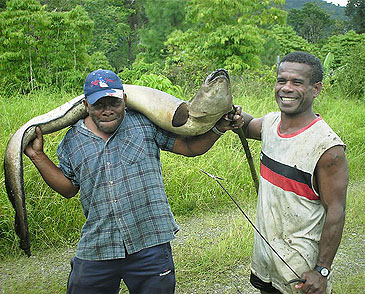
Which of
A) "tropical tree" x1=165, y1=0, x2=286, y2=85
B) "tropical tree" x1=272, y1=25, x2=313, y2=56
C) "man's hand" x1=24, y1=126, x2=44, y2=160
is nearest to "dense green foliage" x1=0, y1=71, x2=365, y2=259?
"man's hand" x1=24, y1=126, x2=44, y2=160

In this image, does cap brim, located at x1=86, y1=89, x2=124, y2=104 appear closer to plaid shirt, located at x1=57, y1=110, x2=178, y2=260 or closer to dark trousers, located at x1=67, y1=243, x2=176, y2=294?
plaid shirt, located at x1=57, y1=110, x2=178, y2=260

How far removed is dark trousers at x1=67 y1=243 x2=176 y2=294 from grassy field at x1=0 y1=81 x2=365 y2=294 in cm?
149

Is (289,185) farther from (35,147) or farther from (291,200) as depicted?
(35,147)

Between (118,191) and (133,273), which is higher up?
(118,191)

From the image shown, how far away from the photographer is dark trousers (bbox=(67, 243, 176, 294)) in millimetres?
2146

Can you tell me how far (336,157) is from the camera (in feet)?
6.21

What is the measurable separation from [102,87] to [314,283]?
1.36 m

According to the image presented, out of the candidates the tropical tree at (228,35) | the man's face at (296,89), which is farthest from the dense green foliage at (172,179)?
the tropical tree at (228,35)

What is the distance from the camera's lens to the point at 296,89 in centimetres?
202

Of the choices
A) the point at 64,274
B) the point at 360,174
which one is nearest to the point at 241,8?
the point at 360,174

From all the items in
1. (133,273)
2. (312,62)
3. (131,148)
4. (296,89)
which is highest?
(312,62)

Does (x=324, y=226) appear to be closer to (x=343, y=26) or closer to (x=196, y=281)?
(x=196, y=281)

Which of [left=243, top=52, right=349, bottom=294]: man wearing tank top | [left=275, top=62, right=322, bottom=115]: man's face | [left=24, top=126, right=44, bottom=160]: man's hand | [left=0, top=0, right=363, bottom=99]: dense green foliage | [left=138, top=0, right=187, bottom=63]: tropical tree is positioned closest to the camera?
[left=243, top=52, right=349, bottom=294]: man wearing tank top

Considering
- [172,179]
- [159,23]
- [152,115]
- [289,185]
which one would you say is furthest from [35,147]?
[159,23]
